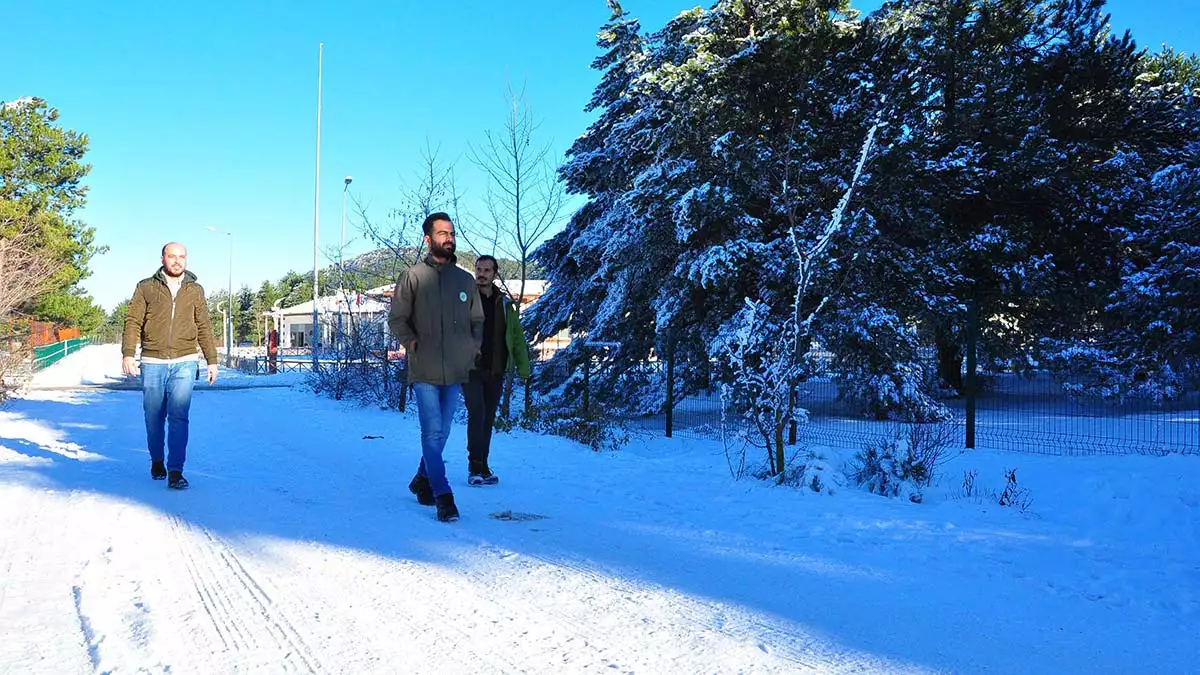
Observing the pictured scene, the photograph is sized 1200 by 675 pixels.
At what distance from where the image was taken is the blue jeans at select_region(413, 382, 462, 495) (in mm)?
4730

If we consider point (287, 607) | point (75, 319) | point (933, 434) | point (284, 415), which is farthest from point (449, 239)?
point (75, 319)

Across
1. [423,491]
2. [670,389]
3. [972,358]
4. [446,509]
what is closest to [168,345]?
[423,491]

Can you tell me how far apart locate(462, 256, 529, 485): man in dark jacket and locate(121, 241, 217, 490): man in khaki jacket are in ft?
6.68

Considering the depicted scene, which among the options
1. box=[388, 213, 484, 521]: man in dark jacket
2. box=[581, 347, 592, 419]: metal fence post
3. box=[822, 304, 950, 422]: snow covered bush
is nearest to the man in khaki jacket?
box=[388, 213, 484, 521]: man in dark jacket

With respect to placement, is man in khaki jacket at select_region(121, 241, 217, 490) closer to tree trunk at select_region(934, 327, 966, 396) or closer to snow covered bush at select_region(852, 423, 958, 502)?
snow covered bush at select_region(852, 423, 958, 502)

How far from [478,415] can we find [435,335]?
1.31 meters

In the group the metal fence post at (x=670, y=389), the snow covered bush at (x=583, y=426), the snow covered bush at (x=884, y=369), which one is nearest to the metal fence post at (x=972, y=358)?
the snow covered bush at (x=884, y=369)

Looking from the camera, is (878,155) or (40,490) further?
(878,155)

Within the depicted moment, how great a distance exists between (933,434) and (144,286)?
268 inches

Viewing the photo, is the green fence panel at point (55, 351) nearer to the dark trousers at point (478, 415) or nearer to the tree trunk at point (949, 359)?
the dark trousers at point (478, 415)

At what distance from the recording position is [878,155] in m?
12.3

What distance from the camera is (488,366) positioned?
20.4ft

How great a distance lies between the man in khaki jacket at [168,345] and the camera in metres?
5.65

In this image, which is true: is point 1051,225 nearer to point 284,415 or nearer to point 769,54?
point 769,54
